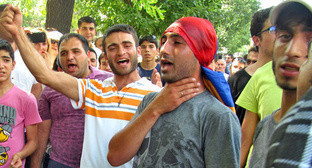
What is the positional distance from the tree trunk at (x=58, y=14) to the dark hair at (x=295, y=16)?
6.45m

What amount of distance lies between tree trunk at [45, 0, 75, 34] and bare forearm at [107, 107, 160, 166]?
6.00 metres

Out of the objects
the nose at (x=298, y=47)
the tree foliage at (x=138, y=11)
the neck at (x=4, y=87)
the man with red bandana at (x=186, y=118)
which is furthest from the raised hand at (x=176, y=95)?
the tree foliage at (x=138, y=11)

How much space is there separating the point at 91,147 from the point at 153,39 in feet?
13.2

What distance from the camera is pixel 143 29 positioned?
9.76 m

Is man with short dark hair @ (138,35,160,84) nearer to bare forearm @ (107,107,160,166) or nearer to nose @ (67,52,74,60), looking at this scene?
nose @ (67,52,74,60)

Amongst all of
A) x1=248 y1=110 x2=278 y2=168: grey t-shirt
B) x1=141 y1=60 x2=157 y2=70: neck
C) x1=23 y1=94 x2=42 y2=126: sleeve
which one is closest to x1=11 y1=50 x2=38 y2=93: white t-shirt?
x1=23 y1=94 x2=42 y2=126: sleeve

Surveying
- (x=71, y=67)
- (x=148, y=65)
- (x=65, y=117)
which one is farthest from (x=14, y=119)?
(x=148, y=65)

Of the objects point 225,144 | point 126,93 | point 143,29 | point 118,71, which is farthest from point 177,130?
point 143,29

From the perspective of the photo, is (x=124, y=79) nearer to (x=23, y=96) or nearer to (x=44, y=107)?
(x=44, y=107)

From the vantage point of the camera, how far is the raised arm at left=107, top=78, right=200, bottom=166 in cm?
172

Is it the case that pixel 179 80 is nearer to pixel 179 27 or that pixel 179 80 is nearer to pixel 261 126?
pixel 179 27

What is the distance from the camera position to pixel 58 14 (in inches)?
284

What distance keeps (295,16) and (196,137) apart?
79 cm

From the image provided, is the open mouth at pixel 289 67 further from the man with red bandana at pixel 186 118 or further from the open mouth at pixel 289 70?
the man with red bandana at pixel 186 118
